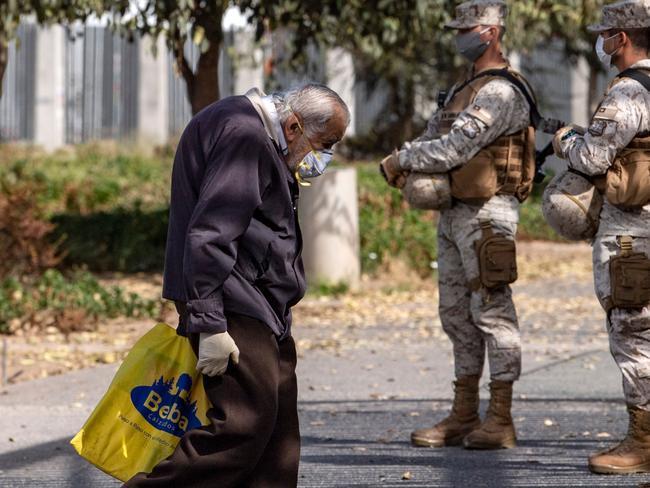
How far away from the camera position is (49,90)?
1107 inches

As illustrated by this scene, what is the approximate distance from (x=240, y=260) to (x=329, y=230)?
791cm

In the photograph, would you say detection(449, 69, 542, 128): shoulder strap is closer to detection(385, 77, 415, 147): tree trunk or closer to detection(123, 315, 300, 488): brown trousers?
detection(123, 315, 300, 488): brown trousers

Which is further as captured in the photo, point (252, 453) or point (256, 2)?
point (256, 2)

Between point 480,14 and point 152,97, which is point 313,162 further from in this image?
point 152,97

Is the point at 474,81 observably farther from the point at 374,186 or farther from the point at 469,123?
the point at 374,186

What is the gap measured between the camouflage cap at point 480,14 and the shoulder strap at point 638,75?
2.53 ft

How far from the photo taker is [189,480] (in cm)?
407

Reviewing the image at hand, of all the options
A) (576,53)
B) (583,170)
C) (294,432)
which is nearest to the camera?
(294,432)

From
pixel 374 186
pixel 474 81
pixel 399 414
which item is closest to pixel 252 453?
pixel 474 81

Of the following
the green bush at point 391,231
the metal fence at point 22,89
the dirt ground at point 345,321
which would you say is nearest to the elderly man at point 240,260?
the dirt ground at point 345,321

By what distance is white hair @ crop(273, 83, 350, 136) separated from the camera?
4184 millimetres

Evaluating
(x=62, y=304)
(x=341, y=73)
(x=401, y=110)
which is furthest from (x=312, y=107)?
(x=341, y=73)

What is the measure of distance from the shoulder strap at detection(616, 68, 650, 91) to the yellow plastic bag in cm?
220

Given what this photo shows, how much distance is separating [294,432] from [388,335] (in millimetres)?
5536
